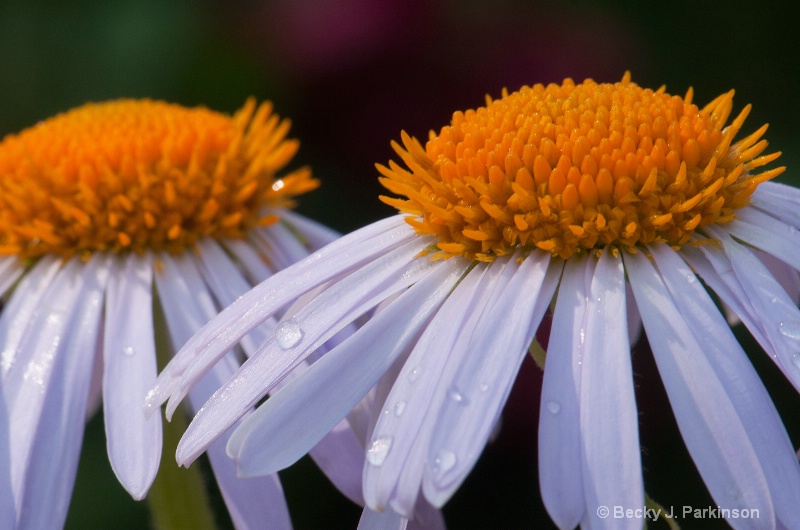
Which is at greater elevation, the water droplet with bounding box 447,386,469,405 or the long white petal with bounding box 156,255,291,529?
the long white petal with bounding box 156,255,291,529

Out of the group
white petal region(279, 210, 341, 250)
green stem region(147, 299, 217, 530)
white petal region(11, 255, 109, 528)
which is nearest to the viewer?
white petal region(11, 255, 109, 528)

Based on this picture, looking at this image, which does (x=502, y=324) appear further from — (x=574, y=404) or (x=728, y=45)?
(x=728, y=45)

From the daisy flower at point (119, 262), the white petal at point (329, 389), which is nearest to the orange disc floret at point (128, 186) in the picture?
the daisy flower at point (119, 262)

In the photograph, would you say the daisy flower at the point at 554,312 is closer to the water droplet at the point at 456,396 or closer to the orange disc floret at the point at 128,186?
the water droplet at the point at 456,396

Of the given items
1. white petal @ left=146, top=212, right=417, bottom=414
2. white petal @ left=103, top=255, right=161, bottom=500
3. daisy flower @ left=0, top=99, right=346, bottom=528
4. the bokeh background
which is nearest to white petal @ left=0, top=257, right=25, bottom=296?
daisy flower @ left=0, top=99, right=346, bottom=528

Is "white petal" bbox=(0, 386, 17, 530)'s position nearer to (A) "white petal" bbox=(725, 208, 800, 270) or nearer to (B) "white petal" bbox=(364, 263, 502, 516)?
(B) "white petal" bbox=(364, 263, 502, 516)

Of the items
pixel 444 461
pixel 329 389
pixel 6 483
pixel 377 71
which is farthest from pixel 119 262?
pixel 377 71

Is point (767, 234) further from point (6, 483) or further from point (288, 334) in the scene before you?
point (6, 483)
